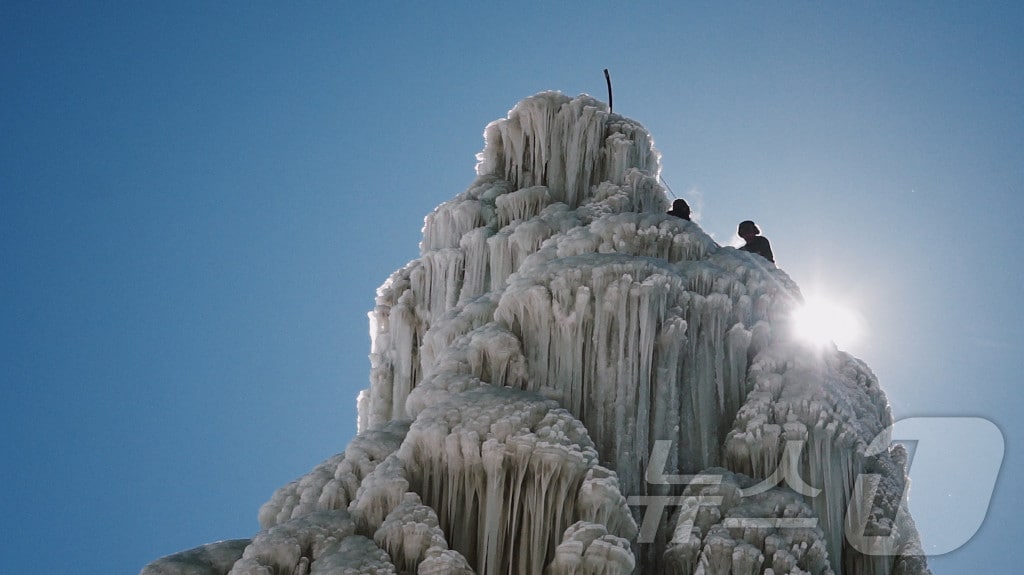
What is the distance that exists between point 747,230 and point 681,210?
1523 mm

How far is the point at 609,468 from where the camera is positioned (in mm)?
13555

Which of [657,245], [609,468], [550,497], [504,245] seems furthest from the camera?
[504,245]

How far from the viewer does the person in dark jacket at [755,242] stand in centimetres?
1864

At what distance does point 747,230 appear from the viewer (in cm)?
1916

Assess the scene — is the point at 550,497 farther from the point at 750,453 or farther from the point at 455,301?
the point at 455,301

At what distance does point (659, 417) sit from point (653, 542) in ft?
5.86

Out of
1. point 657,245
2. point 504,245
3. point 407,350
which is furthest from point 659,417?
point 407,350

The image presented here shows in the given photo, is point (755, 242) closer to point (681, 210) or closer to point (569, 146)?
point (681, 210)

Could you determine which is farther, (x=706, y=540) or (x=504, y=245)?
(x=504, y=245)

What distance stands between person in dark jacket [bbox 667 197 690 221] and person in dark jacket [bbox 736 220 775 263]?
1189 millimetres

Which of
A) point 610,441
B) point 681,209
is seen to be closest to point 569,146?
point 681,209

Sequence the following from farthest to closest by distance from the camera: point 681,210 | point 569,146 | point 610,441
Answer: point 569,146 < point 681,210 < point 610,441

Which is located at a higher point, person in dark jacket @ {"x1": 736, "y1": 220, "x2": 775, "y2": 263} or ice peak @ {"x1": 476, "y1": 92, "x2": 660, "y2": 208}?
ice peak @ {"x1": 476, "y1": 92, "x2": 660, "y2": 208}

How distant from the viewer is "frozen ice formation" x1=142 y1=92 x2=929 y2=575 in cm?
1227
